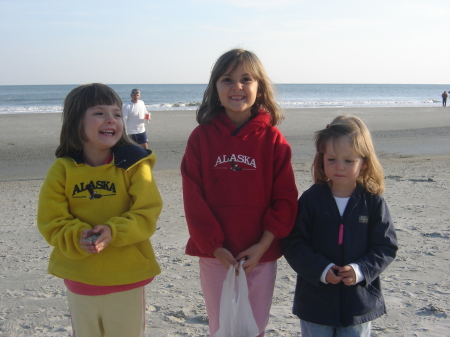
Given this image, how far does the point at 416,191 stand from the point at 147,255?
19.7 ft

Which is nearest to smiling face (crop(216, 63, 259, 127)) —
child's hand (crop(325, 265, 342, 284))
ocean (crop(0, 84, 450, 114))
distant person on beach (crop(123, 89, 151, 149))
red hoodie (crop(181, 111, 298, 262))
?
red hoodie (crop(181, 111, 298, 262))

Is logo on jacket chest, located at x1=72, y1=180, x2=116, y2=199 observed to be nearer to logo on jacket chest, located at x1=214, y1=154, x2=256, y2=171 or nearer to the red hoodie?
the red hoodie

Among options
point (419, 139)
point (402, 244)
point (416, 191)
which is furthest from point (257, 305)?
point (419, 139)

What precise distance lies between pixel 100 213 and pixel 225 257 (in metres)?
0.73

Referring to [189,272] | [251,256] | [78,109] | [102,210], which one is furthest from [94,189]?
[189,272]

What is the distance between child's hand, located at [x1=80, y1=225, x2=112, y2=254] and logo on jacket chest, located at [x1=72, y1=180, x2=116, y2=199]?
Result: 0.22 metres

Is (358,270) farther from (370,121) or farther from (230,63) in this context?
(370,121)

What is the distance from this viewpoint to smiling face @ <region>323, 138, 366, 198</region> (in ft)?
8.61

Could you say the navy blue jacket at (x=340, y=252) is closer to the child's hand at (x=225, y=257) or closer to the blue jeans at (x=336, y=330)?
the blue jeans at (x=336, y=330)

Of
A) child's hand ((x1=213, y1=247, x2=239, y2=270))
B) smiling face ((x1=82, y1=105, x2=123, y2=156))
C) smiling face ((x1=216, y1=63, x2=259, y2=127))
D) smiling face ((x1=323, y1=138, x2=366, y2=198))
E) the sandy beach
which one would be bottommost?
the sandy beach

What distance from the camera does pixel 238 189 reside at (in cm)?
263

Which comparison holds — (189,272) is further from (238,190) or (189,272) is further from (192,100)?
(192,100)

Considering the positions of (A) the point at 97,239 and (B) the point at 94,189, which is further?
(B) the point at 94,189

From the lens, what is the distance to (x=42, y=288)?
4.16 m
